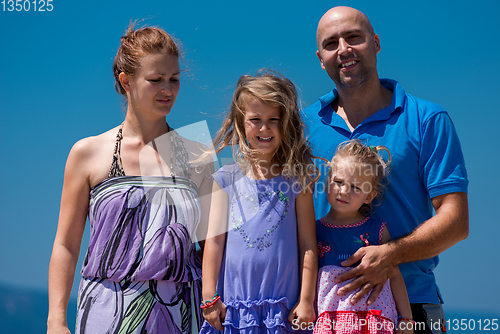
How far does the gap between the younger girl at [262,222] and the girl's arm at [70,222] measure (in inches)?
26.9

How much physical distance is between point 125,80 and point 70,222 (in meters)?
0.81

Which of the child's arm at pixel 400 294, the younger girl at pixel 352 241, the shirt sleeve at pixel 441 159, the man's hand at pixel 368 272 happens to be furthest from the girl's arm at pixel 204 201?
the shirt sleeve at pixel 441 159

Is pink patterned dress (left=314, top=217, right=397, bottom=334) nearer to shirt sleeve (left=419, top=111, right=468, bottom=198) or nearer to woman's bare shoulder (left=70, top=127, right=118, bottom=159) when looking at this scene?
shirt sleeve (left=419, top=111, right=468, bottom=198)

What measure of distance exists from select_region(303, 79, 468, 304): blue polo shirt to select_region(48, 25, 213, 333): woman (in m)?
0.95

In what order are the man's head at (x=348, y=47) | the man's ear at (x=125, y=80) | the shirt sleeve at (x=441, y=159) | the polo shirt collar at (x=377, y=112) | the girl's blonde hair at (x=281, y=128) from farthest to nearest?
1. the man's head at (x=348, y=47)
2. the polo shirt collar at (x=377, y=112)
3. the shirt sleeve at (x=441, y=159)
4. the girl's blonde hair at (x=281, y=128)
5. the man's ear at (x=125, y=80)

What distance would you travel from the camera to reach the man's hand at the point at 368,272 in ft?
7.37

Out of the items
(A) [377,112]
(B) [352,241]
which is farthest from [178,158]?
(A) [377,112]

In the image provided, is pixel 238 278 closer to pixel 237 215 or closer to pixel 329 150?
pixel 237 215

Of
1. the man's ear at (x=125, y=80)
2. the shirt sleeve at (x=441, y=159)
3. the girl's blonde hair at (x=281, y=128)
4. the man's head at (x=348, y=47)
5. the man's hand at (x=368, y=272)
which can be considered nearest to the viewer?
the man's hand at (x=368, y=272)

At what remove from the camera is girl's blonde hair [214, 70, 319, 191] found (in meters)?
2.46

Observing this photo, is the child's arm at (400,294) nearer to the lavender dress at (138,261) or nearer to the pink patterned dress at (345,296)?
the pink patterned dress at (345,296)

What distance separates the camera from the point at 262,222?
2338 mm

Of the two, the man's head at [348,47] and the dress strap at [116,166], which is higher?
the man's head at [348,47]

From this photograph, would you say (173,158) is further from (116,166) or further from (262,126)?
(262,126)
